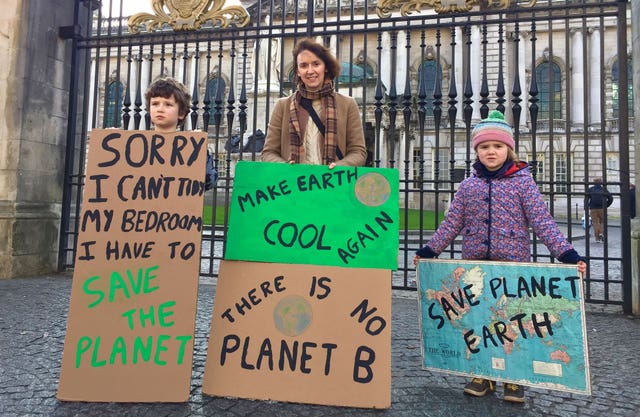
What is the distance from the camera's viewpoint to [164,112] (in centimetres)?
287

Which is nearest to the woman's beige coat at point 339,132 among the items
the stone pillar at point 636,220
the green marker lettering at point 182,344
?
the green marker lettering at point 182,344

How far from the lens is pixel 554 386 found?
2.42 meters

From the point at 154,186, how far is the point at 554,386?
259 cm

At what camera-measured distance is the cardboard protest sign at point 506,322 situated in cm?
243

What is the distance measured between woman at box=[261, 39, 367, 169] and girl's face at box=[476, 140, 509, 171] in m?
0.77

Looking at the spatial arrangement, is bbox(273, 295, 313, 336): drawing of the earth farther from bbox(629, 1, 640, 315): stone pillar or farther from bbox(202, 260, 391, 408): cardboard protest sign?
bbox(629, 1, 640, 315): stone pillar

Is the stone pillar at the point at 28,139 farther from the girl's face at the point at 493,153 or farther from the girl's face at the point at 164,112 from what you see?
the girl's face at the point at 493,153

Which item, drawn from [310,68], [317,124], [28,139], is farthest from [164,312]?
[28,139]

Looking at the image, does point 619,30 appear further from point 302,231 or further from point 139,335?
point 139,335

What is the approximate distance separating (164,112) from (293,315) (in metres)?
1.58

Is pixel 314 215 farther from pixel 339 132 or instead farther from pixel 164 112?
pixel 164 112

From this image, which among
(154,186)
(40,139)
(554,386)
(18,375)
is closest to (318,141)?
(154,186)

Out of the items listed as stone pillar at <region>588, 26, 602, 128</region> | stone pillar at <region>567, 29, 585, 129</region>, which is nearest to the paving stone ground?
stone pillar at <region>567, 29, 585, 129</region>

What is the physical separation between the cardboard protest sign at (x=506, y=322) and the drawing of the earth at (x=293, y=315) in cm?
79
